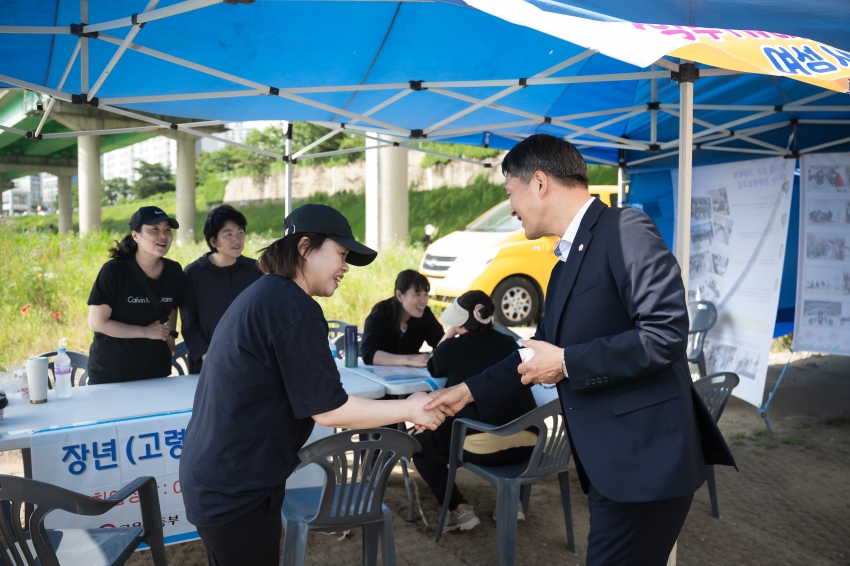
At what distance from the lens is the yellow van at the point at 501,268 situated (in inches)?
377

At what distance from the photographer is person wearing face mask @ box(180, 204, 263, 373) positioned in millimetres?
4215

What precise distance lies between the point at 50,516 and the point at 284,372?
1.91m

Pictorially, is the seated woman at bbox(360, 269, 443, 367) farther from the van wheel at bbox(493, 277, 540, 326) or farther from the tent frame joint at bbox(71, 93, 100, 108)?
the van wheel at bbox(493, 277, 540, 326)

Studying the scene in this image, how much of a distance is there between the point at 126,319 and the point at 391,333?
1.69 m

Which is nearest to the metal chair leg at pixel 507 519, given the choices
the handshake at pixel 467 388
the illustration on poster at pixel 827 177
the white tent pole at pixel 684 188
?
the handshake at pixel 467 388

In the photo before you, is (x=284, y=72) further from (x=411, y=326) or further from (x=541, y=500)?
(x=541, y=500)

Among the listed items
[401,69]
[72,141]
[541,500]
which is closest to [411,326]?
[541,500]

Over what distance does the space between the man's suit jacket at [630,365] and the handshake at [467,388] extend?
0.06 metres

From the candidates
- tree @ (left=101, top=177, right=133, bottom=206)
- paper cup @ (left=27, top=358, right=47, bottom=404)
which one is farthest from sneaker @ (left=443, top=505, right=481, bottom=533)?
tree @ (left=101, top=177, right=133, bottom=206)

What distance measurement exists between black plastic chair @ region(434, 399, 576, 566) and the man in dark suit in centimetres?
137

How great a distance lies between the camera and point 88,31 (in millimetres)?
3773

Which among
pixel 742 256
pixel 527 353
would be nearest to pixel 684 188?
pixel 527 353

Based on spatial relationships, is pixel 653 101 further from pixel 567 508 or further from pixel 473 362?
pixel 567 508

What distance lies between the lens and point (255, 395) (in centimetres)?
183
